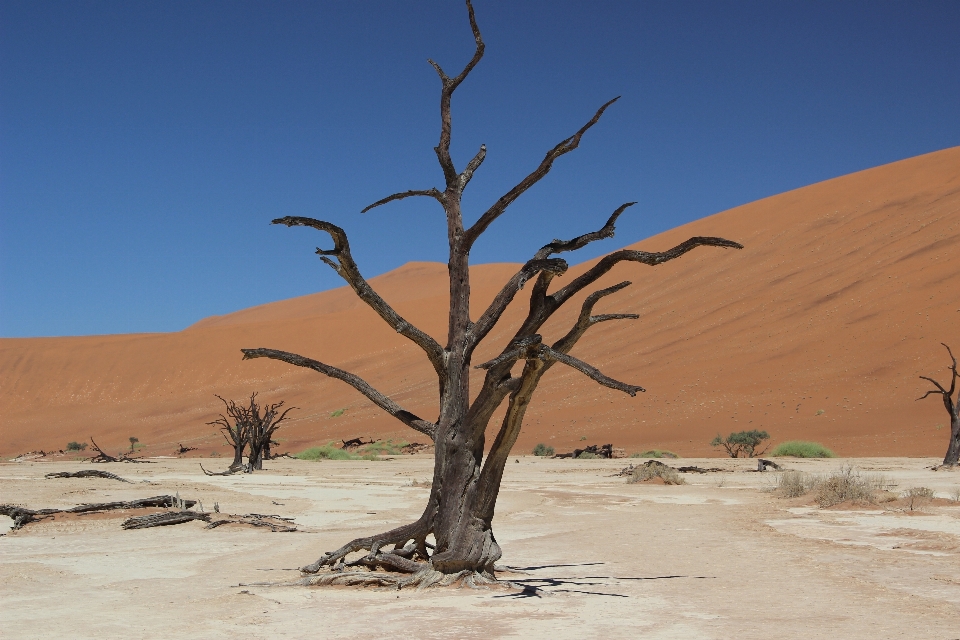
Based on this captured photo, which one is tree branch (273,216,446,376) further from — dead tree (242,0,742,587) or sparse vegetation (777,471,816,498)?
sparse vegetation (777,471,816,498)

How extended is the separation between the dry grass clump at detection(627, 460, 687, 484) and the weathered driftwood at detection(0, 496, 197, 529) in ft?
33.2

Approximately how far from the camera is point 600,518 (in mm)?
13680

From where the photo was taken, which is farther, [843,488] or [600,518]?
[843,488]

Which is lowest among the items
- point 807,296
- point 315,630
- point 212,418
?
point 315,630

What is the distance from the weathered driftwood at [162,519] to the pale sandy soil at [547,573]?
0.16 meters

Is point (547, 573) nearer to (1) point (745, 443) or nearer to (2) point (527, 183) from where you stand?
(2) point (527, 183)

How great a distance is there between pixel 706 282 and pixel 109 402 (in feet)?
143

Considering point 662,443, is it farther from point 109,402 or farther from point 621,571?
point 109,402

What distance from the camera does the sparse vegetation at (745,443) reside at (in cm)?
2917

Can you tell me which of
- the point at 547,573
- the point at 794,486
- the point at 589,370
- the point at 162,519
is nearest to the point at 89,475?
the point at 162,519

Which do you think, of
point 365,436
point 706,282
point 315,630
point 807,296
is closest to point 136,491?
point 315,630

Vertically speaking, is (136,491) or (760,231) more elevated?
(760,231)

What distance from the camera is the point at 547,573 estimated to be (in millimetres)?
8516

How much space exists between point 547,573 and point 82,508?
24.1ft
